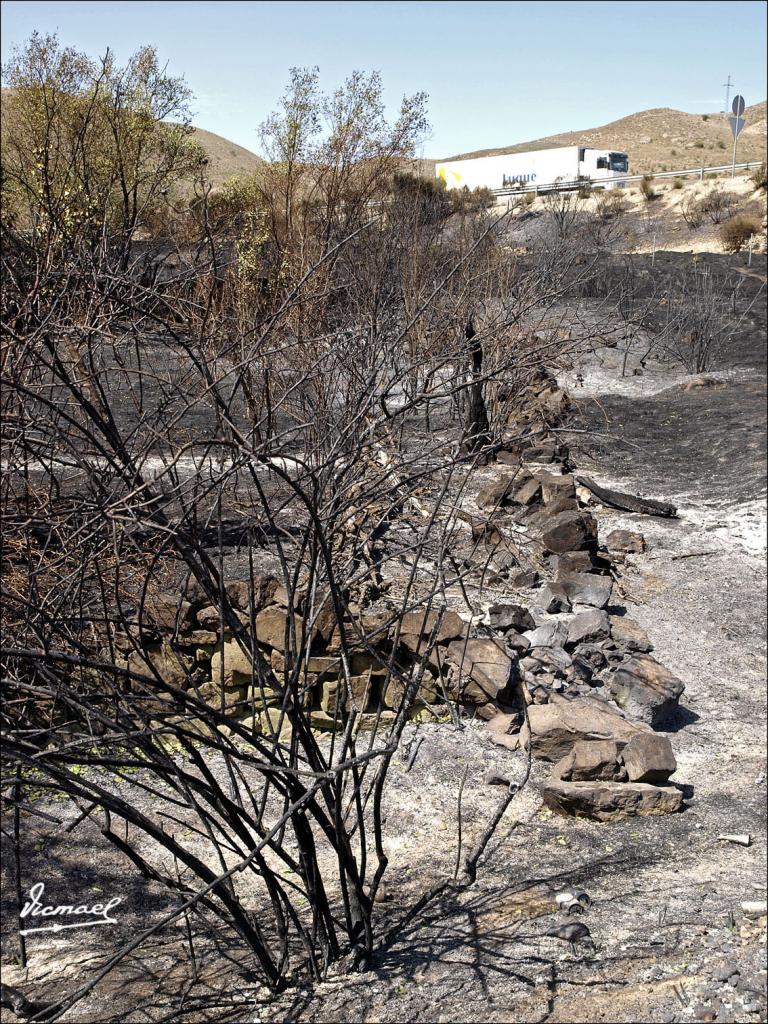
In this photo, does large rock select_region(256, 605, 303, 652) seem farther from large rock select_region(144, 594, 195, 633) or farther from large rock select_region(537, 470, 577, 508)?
large rock select_region(537, 470, 577, 508)

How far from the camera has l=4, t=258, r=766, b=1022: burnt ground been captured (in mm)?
3668

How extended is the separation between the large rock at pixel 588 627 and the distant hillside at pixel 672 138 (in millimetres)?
56957

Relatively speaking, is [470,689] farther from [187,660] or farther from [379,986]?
[379,986]

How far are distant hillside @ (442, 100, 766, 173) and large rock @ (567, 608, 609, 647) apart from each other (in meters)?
57.0

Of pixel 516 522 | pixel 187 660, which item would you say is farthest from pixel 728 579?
pixel 187 660

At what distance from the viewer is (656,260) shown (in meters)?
27.3

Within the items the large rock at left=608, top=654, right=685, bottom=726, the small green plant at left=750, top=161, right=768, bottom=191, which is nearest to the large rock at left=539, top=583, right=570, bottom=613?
the large rock at left=608, top=654, right=685, bottom=726

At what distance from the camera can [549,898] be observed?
4.51 meters

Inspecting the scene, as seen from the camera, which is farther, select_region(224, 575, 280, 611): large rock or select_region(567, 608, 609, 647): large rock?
select_region(567, 608, 609, 647): large rock

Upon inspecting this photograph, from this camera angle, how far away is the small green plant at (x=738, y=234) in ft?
103

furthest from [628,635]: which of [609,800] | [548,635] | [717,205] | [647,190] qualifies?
[647,190]

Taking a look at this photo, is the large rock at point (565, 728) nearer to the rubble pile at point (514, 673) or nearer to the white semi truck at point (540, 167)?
the rubble pile at point (514, 673)

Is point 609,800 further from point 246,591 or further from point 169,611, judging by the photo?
point 169,611

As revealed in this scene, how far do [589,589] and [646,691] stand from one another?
A: 193 centimetres
